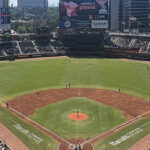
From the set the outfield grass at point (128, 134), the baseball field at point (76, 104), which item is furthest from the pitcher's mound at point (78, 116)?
the outfield grass at point (128, 134)

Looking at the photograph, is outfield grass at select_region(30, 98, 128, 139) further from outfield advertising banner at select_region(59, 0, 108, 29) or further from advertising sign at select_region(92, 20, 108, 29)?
outfield advertising banner at select_region(59, 0, 108, 29)

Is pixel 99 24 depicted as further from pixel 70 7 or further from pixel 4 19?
pixel 4 19

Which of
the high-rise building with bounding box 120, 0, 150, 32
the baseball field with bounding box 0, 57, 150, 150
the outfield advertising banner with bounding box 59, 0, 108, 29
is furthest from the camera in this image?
Answer: the high-rise building with bounding box 120, 0, 150, 32

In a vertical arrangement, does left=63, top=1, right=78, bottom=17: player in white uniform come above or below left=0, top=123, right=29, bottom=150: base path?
above

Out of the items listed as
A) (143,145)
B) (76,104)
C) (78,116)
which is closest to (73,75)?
(76,104)

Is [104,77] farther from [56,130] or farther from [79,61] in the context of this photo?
[56,130]

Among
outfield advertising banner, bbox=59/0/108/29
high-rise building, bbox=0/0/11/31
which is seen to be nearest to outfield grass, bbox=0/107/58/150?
high-rise building, bbox=0/0/11/31

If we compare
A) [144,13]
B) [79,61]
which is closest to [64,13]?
[79,61]
